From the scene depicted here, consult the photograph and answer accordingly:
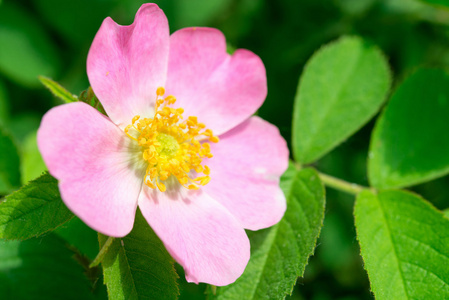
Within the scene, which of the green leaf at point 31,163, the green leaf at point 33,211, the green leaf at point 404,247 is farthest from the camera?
the green leaf at point 31,163

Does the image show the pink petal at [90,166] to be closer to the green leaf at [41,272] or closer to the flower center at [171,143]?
the flower center at [171,143]

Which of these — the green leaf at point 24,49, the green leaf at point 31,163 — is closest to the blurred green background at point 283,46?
the green leaf at point 24,49

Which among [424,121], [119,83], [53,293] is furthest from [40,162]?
[424,121]

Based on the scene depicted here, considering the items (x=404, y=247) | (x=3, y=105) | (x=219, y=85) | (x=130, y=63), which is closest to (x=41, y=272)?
(x=130, y=63)

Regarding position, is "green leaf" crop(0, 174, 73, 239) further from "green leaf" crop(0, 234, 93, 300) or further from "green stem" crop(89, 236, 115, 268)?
"green leaf" crop(0, 234, 93, 300)

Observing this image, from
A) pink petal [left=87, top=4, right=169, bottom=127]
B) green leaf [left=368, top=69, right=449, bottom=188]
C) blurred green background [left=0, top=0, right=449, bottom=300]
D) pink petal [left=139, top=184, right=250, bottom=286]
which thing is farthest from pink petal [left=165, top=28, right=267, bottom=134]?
blurred green background [left=0, top=0, right=449, bottom=300]

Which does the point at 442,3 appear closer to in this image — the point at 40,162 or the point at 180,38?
the point at 180,38
